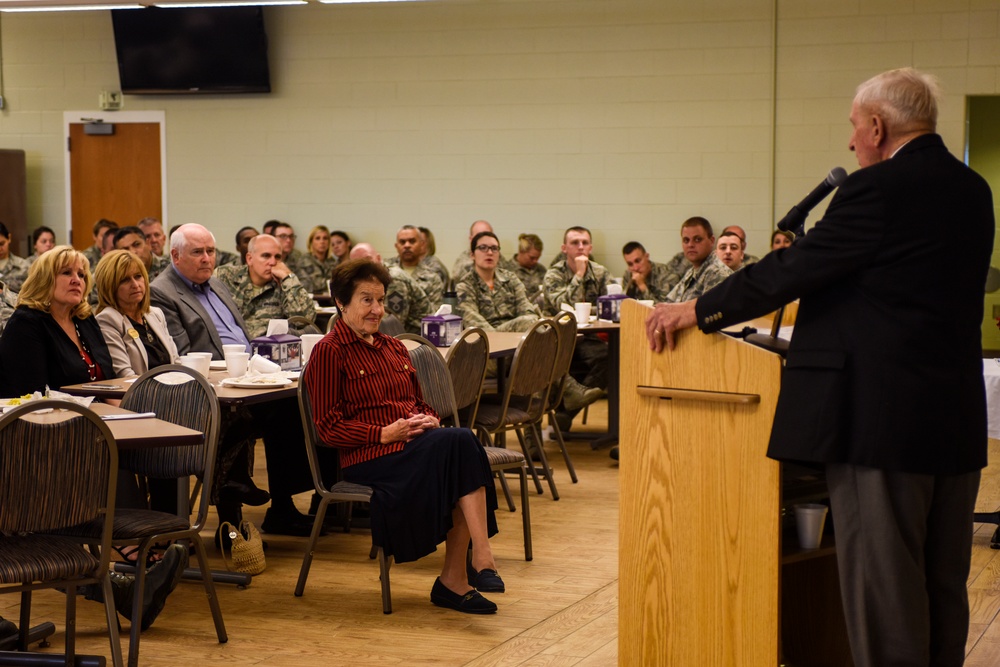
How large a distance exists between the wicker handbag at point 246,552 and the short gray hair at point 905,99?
2.71 meters

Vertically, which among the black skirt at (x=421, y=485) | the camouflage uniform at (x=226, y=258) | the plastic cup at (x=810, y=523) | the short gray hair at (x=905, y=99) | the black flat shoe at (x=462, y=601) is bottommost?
the black flat shoe at (x=462, y=601)

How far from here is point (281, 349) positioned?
4645 millimetres

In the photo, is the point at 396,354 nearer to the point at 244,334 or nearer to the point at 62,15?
the point at 244,334

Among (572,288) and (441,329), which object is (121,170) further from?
(441,329)

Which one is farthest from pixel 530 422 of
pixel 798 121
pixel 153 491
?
pixel 798 121

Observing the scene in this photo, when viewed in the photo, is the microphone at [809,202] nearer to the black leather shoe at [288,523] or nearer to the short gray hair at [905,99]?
the short gray hair at [905,99]

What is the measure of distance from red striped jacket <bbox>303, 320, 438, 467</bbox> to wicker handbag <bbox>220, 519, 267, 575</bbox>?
1.84 feet

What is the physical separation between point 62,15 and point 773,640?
1042 centimetres

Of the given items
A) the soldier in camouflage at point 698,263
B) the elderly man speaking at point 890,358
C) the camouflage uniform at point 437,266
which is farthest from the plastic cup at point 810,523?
the camouflage uniform at point 437,266

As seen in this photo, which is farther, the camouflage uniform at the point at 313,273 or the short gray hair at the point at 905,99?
the camouflage uniform at the point at 313,273

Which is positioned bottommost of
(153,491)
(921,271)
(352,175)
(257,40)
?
(153,491)

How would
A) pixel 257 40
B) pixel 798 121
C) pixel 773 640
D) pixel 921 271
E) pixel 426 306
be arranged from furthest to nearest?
pixel 257 40, pixel 798 121, pixel 426 306, pixel 773 640, pixel 921 271

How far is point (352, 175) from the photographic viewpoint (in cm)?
1059

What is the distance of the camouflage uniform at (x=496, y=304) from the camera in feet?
22.7
